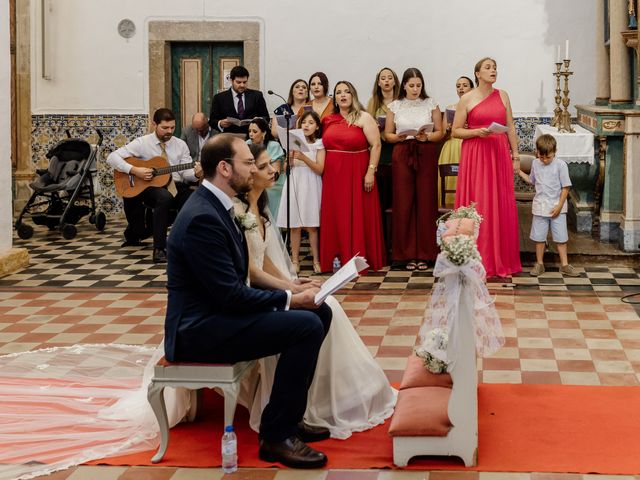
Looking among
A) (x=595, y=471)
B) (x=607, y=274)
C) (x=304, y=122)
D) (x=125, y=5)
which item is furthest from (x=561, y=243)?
(x=125, y=5)

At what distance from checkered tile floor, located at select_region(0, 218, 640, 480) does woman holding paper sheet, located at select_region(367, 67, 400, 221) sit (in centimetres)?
102

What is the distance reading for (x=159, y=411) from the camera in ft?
14.7

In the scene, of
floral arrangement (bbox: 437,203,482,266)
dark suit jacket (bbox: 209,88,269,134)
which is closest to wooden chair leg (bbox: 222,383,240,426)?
floral arrangement (bbox: 437,203,482,266)

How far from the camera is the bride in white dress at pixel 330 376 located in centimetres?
490

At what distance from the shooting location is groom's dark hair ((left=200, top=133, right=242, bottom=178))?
458 cm

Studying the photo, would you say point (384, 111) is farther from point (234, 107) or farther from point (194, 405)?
point (194, 405)

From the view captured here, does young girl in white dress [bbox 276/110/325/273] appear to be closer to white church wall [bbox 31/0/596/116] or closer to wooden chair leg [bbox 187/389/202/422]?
white church wall [bbox 31/0/596/116]

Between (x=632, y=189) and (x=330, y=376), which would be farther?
(x=632, y=189)

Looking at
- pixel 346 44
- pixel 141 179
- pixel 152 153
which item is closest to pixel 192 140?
pixel 152 153

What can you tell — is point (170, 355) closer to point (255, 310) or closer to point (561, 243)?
point (255, 310)

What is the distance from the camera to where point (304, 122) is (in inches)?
360

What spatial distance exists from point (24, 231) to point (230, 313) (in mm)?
7759

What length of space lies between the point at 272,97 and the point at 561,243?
195 inches

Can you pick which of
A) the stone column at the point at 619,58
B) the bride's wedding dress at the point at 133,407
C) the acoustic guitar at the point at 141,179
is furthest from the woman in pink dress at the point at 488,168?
the bride's wedding dress at the point at 133,407
